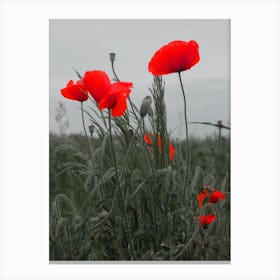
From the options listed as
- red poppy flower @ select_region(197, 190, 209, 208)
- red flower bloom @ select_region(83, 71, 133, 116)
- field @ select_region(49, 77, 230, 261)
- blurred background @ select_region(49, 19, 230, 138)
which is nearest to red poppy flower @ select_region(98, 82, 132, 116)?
red flower bloom @ select_region(83, 71, 133, 116)

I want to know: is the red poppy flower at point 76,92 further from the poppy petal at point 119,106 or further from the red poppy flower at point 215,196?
the red poppy flower at point 215,196

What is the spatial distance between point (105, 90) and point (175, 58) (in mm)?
297

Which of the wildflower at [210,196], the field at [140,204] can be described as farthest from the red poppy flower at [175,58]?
the wildflower at [210,196]

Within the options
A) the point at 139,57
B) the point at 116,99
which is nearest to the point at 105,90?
the point at 116,99

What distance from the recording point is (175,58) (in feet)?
5.63

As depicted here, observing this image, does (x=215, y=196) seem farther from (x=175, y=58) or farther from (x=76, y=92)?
(x=76, y=92)

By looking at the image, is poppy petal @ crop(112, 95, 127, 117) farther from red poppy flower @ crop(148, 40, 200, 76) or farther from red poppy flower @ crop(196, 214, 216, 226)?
red poppy flower @ crop(196, 214, 216, 226)

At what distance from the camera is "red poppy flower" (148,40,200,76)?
1.70m

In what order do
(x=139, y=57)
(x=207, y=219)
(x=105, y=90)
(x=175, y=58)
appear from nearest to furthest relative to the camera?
(x=105, y=90) < (x=175, y=58) < (x=207, y=219) < (x=139, y=57)

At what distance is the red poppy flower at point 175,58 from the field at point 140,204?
0.50 ft

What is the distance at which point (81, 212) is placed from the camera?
76.3 inches
